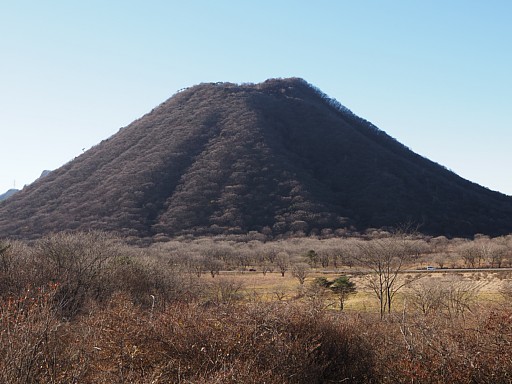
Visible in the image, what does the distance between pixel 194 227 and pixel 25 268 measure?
2349 inches

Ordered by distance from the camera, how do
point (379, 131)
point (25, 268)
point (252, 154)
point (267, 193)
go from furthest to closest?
point (379, 131), point (252, 154), point (267, 193), point (25, 268)

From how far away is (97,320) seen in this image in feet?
29.2

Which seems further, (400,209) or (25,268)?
(400,209)

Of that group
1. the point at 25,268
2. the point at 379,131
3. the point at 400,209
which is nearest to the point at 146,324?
the point at 25,268

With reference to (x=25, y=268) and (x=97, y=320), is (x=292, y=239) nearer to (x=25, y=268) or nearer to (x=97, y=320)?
(x=25, y=268)

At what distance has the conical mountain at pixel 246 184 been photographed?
83.8 m

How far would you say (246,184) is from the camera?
9406 centimetres

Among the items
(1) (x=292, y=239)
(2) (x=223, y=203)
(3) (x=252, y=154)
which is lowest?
(1) (x=292, y=239)

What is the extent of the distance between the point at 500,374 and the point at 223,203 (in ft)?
269

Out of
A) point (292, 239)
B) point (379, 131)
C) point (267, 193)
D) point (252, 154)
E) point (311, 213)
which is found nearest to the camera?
point (292, 239)

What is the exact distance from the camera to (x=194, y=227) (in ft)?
Answer: 267

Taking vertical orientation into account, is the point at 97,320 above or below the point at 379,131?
below

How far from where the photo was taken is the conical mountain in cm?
8381

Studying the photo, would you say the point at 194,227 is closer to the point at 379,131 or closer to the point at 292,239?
the point at 292,239
